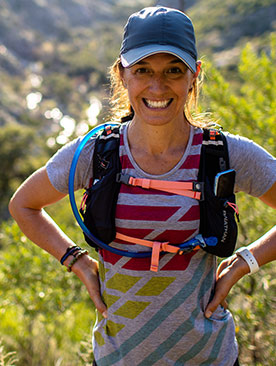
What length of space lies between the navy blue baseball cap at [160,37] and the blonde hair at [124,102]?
0.61 ft

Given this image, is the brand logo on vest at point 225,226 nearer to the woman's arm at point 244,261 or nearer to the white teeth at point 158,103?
the woman's arm at point 244,261

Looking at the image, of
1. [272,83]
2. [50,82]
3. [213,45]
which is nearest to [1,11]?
[50,82]

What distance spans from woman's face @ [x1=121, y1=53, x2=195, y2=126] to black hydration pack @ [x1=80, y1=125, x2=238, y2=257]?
0.17 meters

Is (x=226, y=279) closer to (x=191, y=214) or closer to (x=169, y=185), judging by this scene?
(x=191, y=214)

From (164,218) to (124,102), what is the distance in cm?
58

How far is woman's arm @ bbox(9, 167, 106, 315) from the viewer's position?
1.56m

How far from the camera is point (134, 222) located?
141 centimetres

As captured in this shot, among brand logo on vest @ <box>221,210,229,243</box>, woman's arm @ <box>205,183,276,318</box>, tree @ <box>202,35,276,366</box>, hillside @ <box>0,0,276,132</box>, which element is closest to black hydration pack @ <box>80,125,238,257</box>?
brand logo on vest @ <box>221,210,229,243</box>

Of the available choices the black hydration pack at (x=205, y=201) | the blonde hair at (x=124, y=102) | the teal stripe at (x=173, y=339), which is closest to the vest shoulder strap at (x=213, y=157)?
the black hydration pack at (x=205, y=201)

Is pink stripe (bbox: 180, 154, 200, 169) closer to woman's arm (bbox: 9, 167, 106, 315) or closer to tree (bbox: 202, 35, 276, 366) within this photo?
woman's arm (bbox: 9, 167, 106, 315)

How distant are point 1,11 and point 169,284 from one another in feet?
253

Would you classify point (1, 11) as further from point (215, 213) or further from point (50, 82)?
point (215, 213)

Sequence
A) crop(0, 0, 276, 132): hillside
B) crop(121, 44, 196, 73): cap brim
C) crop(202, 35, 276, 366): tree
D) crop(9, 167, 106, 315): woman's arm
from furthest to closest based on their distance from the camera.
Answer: crop(0, 0, 276, 132): hillside < crop(202, 35, 276, 366): tree < crop(9, 167, 106, 315): woman's arm < crop(121, 44, 196, 73): cap brim

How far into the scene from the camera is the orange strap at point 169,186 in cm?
139
